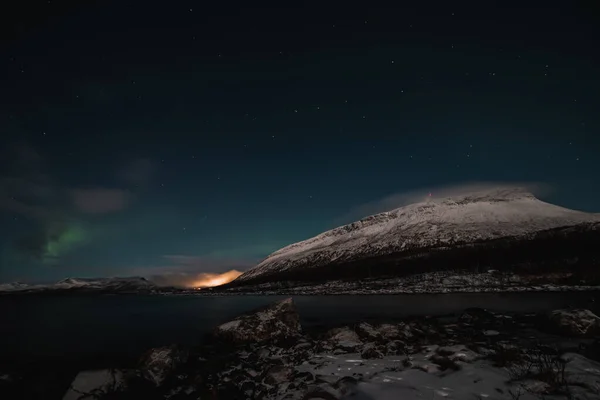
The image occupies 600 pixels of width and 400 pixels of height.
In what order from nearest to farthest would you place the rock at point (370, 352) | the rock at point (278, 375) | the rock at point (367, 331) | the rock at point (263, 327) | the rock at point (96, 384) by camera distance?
1. the rock at point (96, 384)
2. the rock at point (278, 375)
3. the rock at point (370, 352)
4. the rock at point (367, 331)
5. the rock at point (263, 327)

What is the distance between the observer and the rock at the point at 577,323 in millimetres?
13734

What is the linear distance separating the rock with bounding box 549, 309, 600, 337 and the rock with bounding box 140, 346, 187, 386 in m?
17.7

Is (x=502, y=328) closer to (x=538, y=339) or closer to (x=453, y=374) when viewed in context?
→ (x=538, y=339)

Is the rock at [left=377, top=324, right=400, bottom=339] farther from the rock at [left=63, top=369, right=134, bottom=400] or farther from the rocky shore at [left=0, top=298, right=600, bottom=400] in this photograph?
the rock at [left=63, top=369, right=134, bottom=400]

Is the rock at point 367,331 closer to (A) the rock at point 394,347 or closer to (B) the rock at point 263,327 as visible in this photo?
(A) the rock at point 394,347

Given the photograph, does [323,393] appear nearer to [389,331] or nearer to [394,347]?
[394,347]

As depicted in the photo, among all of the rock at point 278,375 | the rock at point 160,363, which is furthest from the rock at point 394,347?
the rock at point 160,363

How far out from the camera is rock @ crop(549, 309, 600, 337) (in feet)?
45.1

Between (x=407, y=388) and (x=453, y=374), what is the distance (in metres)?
1.82

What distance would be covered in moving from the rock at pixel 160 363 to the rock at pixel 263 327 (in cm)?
436

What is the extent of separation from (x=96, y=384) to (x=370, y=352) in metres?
9.40

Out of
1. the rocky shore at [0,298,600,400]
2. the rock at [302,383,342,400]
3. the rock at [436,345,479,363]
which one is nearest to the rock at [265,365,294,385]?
the rocky shore at [0,298,600,400]

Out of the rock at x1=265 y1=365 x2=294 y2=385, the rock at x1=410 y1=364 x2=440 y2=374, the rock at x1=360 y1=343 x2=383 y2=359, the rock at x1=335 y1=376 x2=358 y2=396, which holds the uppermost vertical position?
the rock at x1=265 y1=365 x2=294 y2=385

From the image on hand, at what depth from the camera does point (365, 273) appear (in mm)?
140625
